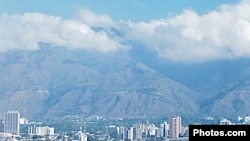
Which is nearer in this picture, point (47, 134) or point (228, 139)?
point (228, 139)

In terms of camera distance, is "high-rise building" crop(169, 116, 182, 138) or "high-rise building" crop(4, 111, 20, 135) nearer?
"high-rise building" crop(169, 116, 182, 138)

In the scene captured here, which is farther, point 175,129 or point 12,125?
point 12,125

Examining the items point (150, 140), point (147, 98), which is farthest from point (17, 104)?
point (150, 140)

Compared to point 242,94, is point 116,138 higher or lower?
lower

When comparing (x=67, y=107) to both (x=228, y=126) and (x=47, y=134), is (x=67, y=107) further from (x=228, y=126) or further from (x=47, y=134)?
(x=228, y=126)

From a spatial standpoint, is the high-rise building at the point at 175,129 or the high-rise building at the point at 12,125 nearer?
the high-rise building at the point at 175,129

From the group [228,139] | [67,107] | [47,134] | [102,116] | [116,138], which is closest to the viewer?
Result: [228,139]

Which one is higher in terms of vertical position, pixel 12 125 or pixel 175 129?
pixel 12 125

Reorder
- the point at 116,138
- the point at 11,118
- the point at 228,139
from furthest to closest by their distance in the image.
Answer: the point at 11,118 < the point at 116,138 < the point at 228,139

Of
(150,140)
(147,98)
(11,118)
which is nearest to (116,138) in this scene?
(150,140)

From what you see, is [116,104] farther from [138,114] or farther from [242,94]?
[242,94]
